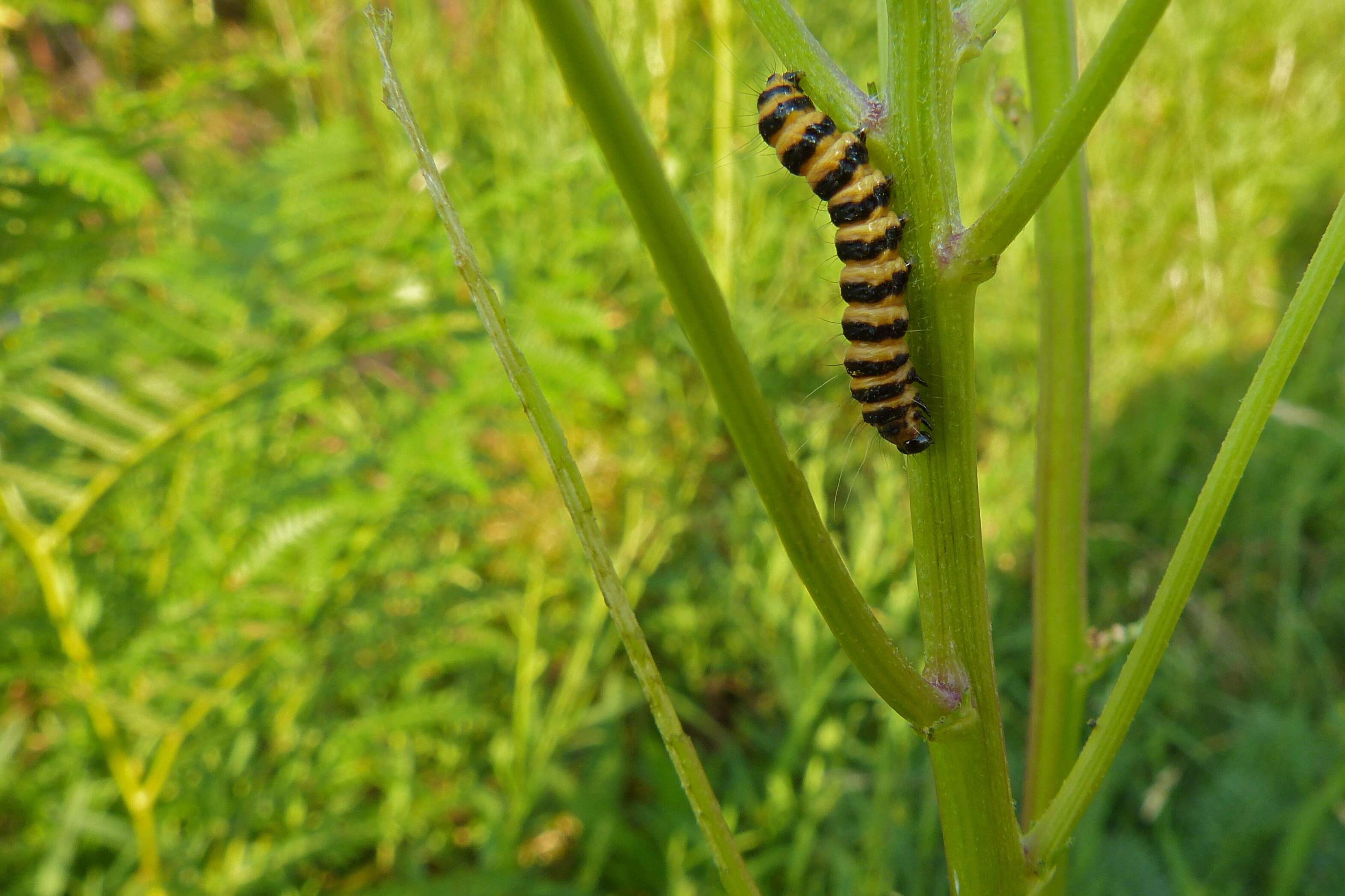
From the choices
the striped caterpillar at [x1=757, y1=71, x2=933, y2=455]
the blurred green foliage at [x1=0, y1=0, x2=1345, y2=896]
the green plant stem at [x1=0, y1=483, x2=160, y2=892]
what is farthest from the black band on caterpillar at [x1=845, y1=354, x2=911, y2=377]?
the green plant stem at [x1=0, y1=483, x2=160, y2=892]

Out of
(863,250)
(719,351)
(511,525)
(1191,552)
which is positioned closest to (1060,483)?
(1191,552)

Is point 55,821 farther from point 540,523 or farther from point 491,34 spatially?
point 491,34

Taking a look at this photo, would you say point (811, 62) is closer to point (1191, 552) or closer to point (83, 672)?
point (1191, 552)

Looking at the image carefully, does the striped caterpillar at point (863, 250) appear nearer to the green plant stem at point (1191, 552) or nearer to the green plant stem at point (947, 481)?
the green plant stem at point (947, 481)

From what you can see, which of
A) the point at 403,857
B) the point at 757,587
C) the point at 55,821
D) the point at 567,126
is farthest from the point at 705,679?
Result: the point at 567,126

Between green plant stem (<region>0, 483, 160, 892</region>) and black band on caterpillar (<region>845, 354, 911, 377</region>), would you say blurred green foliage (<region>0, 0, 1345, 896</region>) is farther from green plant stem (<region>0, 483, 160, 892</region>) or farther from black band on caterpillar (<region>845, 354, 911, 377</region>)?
black band on caterpillar (<region>845, 354, 911, 377</region>)
